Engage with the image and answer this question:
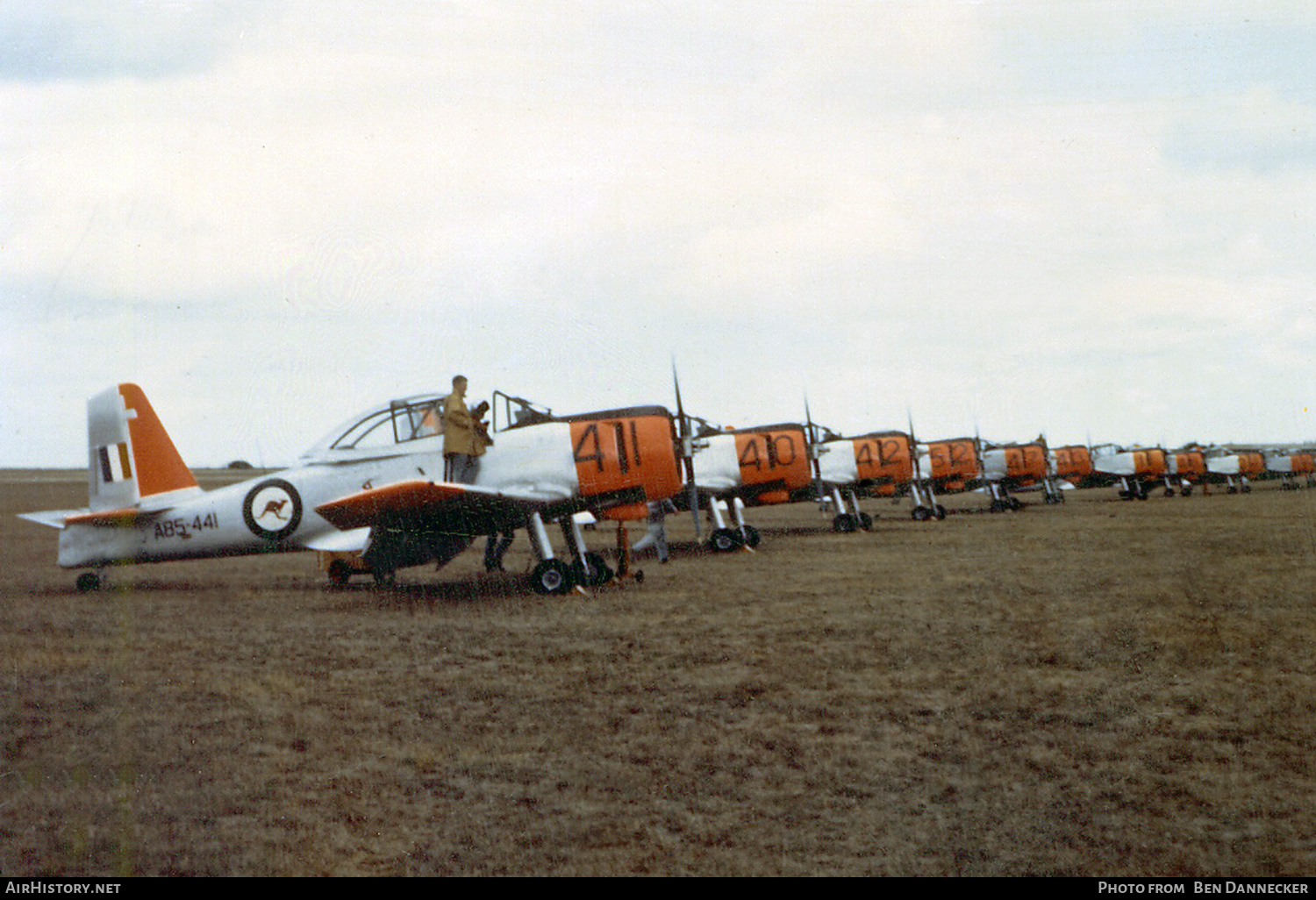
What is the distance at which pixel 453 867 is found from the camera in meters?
3.22

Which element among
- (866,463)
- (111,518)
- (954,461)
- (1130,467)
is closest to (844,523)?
(866,463)

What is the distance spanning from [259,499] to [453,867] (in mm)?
10282

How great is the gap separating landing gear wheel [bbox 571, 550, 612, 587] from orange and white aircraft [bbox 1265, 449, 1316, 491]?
53062mm

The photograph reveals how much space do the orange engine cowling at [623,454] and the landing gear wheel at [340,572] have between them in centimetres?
428

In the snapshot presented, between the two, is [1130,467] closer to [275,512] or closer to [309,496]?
[309,496]

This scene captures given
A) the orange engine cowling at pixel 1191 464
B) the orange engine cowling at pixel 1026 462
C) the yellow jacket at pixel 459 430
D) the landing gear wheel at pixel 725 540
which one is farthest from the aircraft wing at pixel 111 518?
the orange engine cowling at pixel 1191 464

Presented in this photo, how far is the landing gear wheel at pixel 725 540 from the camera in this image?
17.8 meters

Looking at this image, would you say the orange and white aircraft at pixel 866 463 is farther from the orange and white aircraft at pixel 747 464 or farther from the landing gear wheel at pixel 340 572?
the landing gear wheel at pixel 340 572

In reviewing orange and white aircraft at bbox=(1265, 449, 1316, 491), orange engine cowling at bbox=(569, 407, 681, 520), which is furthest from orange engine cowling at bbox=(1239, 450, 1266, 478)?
orange engine cowling at bbox=(569, 407, 681, 520)

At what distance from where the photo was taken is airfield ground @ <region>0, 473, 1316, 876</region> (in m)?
3.36

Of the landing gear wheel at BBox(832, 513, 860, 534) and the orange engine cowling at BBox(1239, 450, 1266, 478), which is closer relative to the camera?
the landing gear wheel at BBox(832, 513, 860, 534)

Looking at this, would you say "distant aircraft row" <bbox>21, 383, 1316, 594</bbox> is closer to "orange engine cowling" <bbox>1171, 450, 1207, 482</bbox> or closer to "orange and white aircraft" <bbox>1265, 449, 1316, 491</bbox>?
"orange engine cowling" <bbox>1171, 450, 1207, 482</bbox>

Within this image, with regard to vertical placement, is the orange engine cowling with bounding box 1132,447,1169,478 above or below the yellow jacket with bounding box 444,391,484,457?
below

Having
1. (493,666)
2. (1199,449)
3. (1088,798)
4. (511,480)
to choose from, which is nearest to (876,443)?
(511,480)
